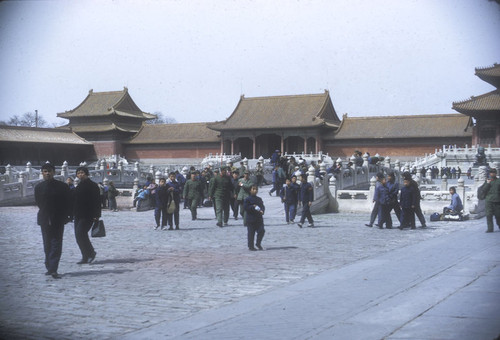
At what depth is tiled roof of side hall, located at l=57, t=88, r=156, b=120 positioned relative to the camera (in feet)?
184

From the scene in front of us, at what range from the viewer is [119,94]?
58438 mm

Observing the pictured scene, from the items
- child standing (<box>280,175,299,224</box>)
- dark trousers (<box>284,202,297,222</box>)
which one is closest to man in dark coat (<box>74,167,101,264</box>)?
child standing (<box>280,175,299,224</box>)

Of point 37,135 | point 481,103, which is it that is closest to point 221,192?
point 481,103

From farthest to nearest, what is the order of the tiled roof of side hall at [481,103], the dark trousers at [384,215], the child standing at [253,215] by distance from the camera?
the tiled roof of side hall at [481,103] → the dark trousers at [384,215] → the child standing at [253,215]

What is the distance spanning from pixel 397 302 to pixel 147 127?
50.6 meters

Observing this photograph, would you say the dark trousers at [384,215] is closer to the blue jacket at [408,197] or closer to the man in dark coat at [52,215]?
the blue jacket at [408,197]

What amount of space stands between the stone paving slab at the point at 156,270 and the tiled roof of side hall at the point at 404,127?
100 ft

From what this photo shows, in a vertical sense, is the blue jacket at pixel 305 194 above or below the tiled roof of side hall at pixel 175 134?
below

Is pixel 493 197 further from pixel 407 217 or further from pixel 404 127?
pixel 404 127

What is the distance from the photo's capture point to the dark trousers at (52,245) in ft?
27.1

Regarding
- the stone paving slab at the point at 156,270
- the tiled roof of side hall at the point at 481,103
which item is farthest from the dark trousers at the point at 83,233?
the tiled roof of side hall at the point at 481,103

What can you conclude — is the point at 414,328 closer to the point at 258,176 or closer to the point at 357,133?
the point at 258,176

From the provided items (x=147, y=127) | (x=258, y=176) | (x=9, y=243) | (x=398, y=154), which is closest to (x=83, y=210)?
(x=9, y=243)

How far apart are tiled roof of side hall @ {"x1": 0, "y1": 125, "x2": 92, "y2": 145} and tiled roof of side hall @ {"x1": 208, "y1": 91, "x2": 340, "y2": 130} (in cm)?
1182
